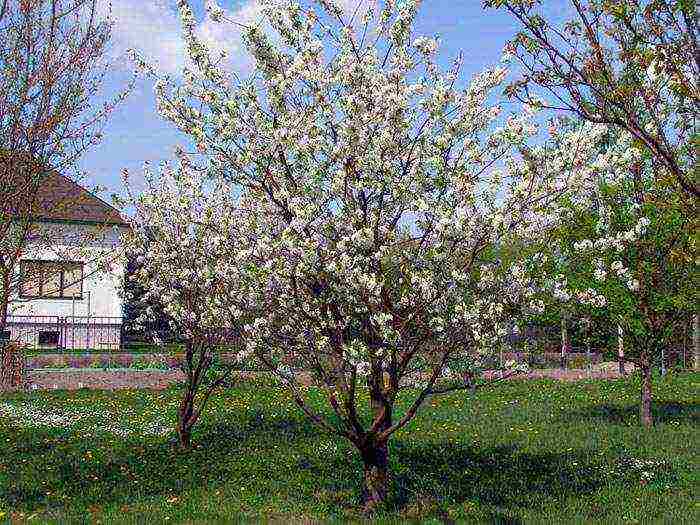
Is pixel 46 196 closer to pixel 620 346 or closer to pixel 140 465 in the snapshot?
pixel 140 465

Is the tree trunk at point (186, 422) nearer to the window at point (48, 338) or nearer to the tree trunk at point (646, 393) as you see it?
the tree trunk at point (646, 393)

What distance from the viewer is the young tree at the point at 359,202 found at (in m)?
7.06

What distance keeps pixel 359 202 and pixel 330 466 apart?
4443mm

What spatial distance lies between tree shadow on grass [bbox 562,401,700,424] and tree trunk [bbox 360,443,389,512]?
735 cm

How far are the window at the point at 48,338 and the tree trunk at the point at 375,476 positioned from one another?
26.6m

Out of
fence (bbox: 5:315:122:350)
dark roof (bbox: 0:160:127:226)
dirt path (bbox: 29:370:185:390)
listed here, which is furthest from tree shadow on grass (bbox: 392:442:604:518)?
fence (bbox: 5:315:122:350)

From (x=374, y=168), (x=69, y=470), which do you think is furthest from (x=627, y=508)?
(x=69, y=470)

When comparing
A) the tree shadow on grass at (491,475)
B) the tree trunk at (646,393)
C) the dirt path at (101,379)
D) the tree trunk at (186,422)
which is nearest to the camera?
the tree shadow on grass at (491,475)

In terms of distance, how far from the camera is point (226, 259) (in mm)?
8055

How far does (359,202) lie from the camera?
7.49 meters

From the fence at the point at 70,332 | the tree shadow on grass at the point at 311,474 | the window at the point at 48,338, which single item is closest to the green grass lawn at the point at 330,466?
the tree shadow on grass at the point at 311,474

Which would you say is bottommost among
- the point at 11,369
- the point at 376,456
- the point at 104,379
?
the point at 104,379

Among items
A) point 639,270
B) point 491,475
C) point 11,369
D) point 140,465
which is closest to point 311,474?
point 491,475

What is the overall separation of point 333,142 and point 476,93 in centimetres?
139
